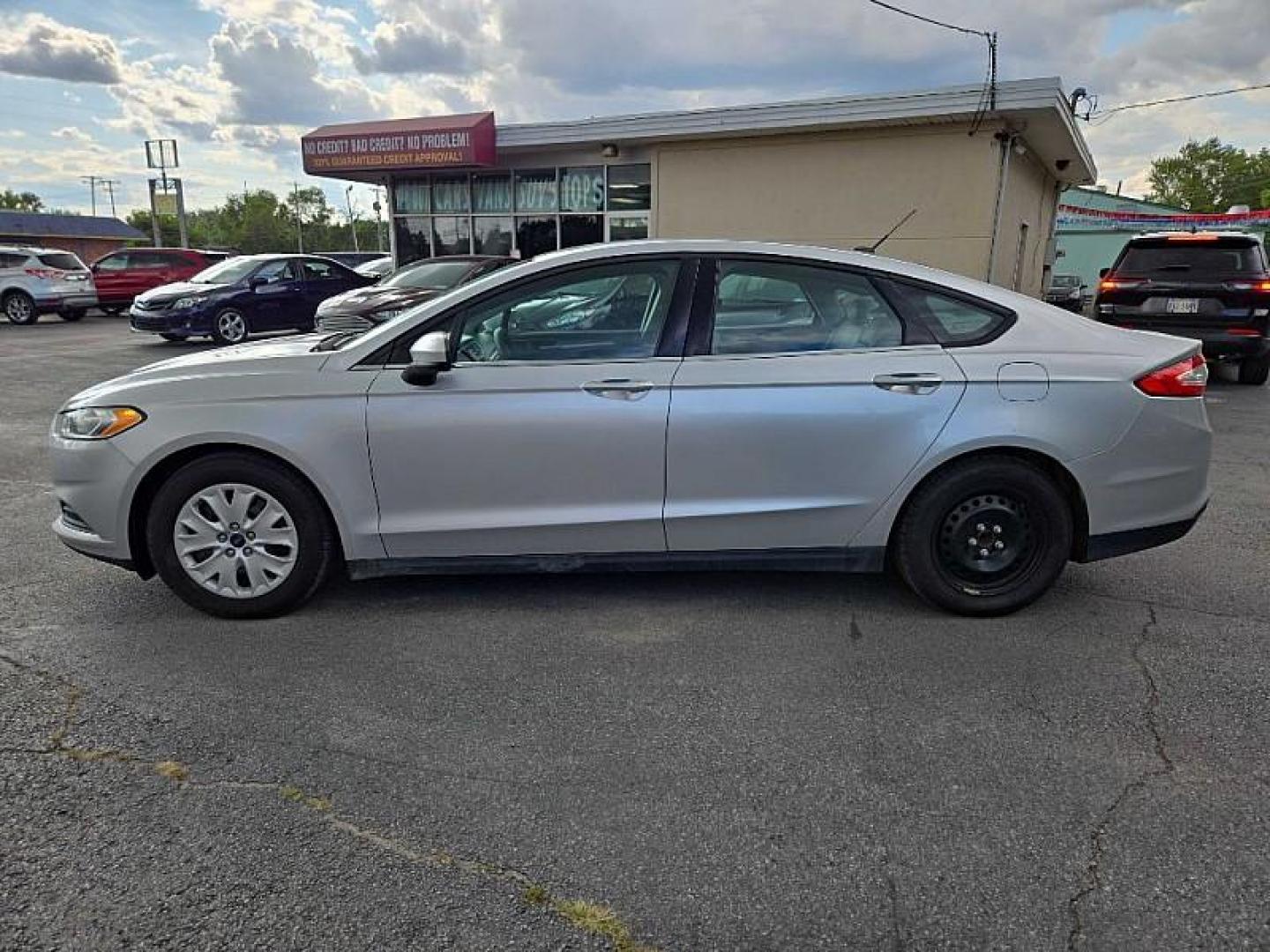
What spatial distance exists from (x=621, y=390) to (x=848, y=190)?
453 inches

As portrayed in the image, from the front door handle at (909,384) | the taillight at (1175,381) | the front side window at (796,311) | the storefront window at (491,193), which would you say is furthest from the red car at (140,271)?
the taillight at (1175,381)

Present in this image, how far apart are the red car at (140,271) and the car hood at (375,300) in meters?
11.3

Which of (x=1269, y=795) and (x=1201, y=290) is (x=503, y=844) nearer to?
(x=1269, y=795)

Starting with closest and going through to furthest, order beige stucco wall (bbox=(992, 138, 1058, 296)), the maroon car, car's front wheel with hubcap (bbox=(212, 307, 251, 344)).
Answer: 1. the maroon car
2. beige stucco wall (bbox=(992, 138, 1058, 296))
3. car's front wheel with hubcap (bbox=(212, 307, 251, 344))

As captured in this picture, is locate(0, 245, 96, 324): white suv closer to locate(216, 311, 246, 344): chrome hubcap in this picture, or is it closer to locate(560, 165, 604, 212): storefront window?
locate(216, 311, 246, 344): chrome hubcap

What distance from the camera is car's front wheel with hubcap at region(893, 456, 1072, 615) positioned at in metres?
3.43

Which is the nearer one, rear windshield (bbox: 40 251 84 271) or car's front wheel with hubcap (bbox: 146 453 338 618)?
car's front wheel with hubcap (bbox: 146 453 338 618)

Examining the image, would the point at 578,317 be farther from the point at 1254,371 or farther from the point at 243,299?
the point at 243,299

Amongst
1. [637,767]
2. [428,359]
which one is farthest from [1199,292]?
[637,767]

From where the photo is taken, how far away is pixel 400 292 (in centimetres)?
1103

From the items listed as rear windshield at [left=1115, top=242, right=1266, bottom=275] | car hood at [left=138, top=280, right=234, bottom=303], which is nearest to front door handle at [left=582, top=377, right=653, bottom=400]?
rear windshield at [left=1115, top=242, right=1266, bottom=275]

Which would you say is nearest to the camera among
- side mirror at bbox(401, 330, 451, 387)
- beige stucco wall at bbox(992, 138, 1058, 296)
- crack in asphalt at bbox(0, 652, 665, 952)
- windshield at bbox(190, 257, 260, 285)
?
crack in asphalt at bbox(0, 652, 665, 952)

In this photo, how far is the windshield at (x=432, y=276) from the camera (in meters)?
11.6

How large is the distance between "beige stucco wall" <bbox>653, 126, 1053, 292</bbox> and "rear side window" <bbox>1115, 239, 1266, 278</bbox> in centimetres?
361
